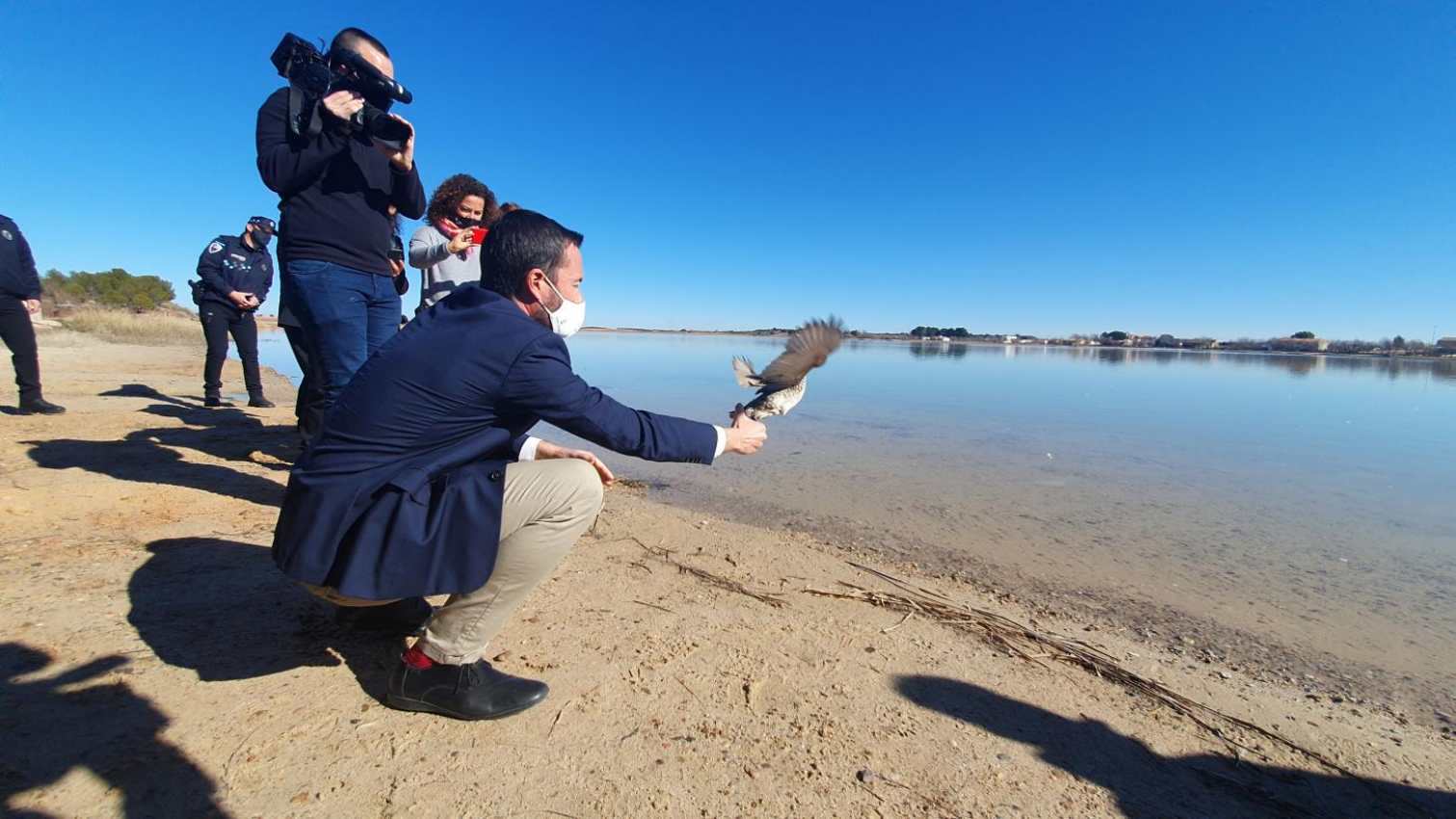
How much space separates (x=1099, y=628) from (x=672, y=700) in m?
2.75

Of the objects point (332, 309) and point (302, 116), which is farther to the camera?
point (332, 309)

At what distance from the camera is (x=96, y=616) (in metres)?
2.47

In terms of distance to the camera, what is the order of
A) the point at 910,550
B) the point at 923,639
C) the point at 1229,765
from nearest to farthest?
the point at 1229,765 → the point at 923,639 → the point at 910,550

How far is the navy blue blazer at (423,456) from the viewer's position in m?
1.93

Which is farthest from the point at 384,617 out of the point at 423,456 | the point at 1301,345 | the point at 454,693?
the point at 1301,345

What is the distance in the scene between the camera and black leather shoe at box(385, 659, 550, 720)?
2.14m

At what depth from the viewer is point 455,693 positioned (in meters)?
2.15

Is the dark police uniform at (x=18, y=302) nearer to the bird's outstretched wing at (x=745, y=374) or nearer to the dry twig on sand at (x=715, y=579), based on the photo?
the dry twig on sand at (x=715, y=579)

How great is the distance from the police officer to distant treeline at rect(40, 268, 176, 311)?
44.5 m

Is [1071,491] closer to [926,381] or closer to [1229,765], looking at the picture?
[1229,765]

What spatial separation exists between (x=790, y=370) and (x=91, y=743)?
349 cm

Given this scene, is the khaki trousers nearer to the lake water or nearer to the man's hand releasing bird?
the man's hand releasing bird

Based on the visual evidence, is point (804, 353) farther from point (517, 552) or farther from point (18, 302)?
point (18, 302)

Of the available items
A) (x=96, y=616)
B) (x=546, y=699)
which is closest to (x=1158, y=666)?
(x=546, y=699)
